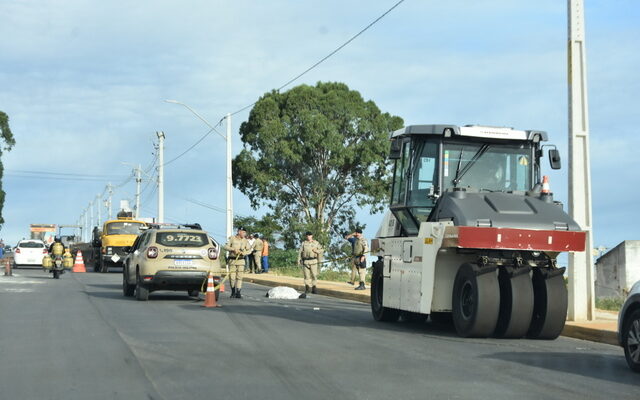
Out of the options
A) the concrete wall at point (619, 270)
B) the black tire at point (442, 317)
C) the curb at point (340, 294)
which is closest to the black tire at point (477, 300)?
the black tire at point (442, 317)

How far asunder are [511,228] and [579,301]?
320 cm

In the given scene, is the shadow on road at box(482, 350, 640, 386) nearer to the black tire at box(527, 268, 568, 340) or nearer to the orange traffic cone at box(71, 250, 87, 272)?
the black tire at box(527, 268, 568, 340)

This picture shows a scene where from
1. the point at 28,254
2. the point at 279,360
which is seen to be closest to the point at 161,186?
the point at 28,254

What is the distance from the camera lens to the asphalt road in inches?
357

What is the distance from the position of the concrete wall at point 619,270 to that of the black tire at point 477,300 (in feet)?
51.6

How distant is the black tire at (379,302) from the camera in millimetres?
17406

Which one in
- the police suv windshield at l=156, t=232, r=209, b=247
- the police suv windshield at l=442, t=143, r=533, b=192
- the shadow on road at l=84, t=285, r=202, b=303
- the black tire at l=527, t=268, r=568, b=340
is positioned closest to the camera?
the black tire at l=527, t=268, r=568, b=340

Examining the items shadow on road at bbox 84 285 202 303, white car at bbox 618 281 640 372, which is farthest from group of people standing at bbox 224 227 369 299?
white car at bbox 618 281 640 372

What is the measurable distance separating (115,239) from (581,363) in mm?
34313

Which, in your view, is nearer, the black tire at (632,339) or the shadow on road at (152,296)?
the black tire at (632,339)

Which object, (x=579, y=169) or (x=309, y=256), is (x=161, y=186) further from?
(x=579, y=169)

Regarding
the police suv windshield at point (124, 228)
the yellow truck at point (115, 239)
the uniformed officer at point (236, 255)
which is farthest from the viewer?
the police suv windshield at point (124, 228)

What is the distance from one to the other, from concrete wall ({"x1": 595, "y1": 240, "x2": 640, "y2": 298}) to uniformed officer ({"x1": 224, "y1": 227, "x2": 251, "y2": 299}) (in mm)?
12076

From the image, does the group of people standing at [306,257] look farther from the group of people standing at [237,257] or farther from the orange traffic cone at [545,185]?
the orange traffic cone at [545,185]
